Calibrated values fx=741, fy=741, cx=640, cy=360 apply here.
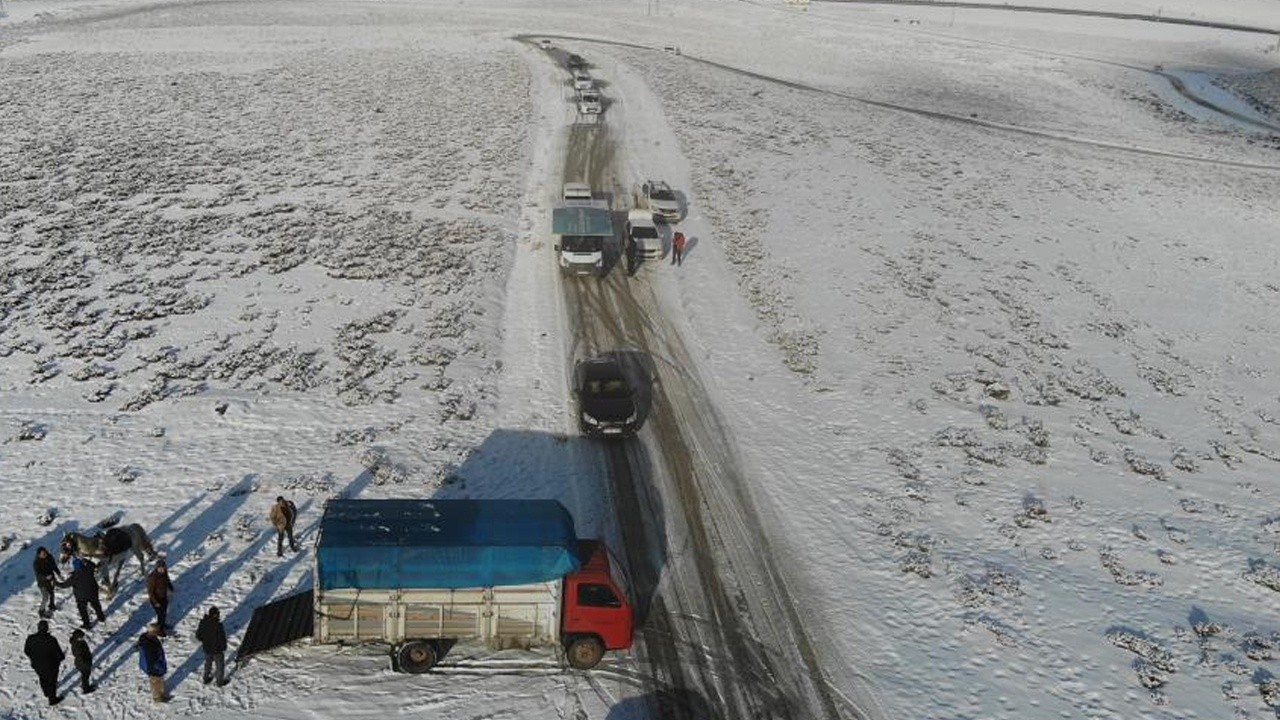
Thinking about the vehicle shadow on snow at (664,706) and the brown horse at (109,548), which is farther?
the brown horse at (109,548)

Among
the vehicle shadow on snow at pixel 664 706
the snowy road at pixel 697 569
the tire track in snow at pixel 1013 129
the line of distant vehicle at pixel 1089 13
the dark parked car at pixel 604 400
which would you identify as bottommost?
the vehicle shadow on snow at pixel 664 706

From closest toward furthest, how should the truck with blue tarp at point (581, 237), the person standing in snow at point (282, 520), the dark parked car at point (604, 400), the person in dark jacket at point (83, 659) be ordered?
the person in dark jacket at point (83, 659) → the person standing in snow at point (282, 520) → the dark parked car at point (604, 400) → the truck with blue tarp at point (581, 237)

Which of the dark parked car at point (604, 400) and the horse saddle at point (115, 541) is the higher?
the dark parked car at point (604, 400)

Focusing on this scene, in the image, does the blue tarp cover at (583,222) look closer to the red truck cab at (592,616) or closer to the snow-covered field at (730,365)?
the snow-covered field at (730,365)

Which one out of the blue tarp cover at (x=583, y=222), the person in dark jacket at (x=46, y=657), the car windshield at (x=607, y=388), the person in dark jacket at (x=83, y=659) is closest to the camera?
the person in dark jacket at (x=46, y=657)

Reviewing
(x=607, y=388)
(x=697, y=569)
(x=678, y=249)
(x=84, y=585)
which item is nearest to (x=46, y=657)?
(x=84, y=585)

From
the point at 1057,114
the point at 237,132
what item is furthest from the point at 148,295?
the point at 1057,114

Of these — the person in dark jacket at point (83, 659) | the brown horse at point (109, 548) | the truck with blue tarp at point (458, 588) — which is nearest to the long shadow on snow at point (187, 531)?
the brown horse at point (109, 548)

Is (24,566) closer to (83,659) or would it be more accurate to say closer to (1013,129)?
(83,659)
